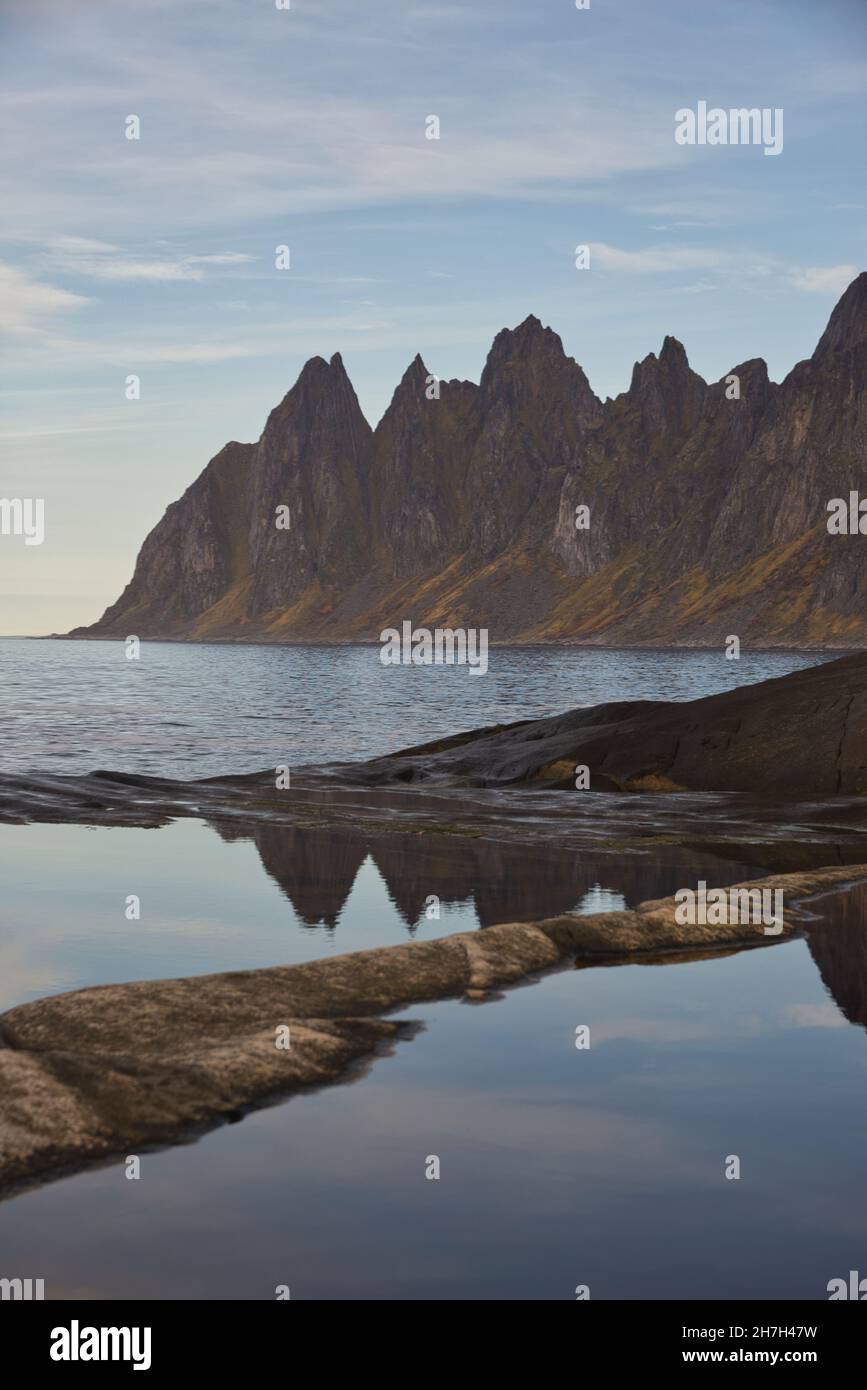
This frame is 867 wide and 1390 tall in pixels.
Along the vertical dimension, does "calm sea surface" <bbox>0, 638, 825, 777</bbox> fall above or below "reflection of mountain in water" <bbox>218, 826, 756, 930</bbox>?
above

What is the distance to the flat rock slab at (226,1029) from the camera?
10.7 meters

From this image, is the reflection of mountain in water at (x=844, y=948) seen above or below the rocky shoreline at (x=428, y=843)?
below

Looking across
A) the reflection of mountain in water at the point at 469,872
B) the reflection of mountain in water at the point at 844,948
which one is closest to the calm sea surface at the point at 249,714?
the reflection of mountain in water at the point at 469,872

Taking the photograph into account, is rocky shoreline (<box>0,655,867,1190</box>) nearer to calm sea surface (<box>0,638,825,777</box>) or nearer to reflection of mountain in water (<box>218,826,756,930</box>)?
reflection of mountain in water (<box>218,826,756,930</box>)

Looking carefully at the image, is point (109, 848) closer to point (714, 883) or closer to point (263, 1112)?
point (714, 883)

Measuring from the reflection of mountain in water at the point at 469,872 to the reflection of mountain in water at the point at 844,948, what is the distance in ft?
8.99

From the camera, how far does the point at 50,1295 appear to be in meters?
8.26

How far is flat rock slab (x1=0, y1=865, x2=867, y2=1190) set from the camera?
10.7m

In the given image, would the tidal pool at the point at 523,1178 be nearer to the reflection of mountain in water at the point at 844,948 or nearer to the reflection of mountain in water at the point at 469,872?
the reflection of mountain in water at the point at 844,948

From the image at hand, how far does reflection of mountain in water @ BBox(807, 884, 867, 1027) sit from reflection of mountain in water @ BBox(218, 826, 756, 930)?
108 inches

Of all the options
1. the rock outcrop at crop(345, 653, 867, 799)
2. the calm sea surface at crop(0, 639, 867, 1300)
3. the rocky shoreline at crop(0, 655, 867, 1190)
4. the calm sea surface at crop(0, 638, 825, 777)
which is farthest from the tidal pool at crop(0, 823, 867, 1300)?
the calm sea surface at crop(0, 638, 825, 777)

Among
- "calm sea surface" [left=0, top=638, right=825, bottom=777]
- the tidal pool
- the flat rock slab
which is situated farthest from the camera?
"calm sea surface" [left=0, top=638, right=825, bottom=777]
